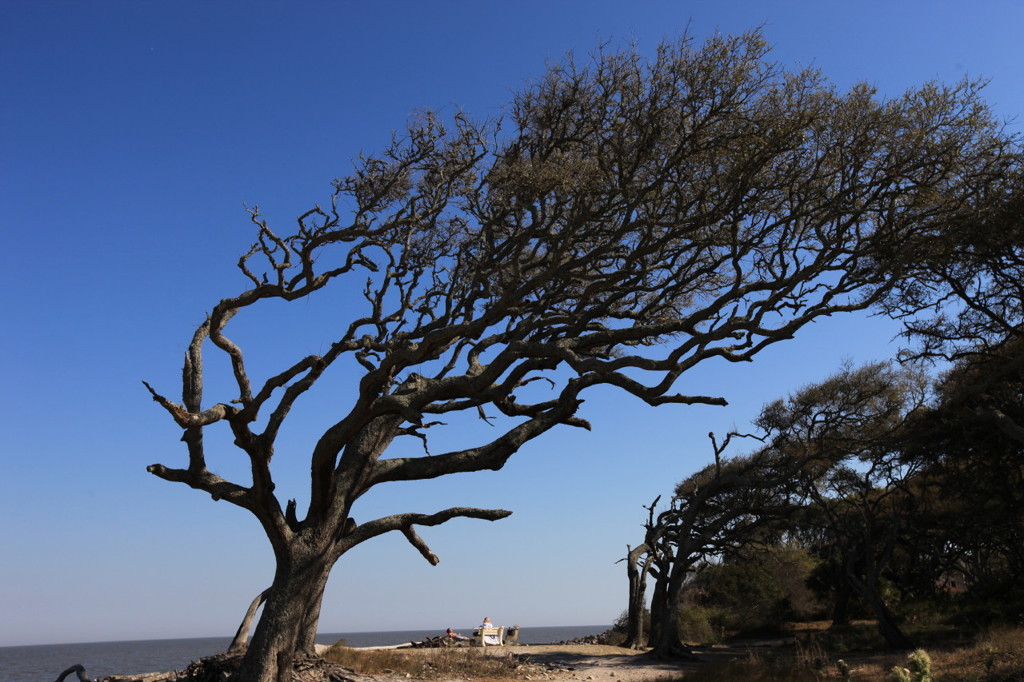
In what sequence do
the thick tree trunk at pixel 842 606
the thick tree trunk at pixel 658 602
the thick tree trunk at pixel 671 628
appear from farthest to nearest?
the thick tree trunk at pixel 842 606 < the thick tree trunk at pixel 658 602 < the thick tree trunk at pixel 671 628

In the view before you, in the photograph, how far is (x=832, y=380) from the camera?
998 inches

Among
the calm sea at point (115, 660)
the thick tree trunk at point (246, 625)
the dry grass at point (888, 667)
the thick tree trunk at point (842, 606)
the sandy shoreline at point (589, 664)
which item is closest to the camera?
the dry grass at point (888, 667)

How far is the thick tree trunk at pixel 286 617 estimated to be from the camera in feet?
37.4

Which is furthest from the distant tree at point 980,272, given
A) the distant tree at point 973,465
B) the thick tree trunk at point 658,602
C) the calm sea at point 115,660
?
the calm sea at point 115,660

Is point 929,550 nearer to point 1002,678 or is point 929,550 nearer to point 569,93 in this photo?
point 1002,678

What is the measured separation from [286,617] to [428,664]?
4.57 metres

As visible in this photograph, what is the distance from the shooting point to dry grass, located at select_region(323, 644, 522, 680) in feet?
46.7

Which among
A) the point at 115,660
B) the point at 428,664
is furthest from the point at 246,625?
the point at 115,660

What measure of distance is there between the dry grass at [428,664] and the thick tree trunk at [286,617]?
1855 mm

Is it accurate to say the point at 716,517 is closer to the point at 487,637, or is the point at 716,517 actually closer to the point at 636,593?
the point at 636,593

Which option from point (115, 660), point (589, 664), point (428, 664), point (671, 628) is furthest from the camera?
point (115, 660)

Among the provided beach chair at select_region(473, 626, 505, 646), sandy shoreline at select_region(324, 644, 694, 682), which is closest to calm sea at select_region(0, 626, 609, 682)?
beach chair at select_region(473, 626, 505, 646)

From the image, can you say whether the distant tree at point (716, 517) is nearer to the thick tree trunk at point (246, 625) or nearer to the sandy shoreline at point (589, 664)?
the sandy shoreline at point (589, 664)

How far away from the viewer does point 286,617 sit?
11680mm
